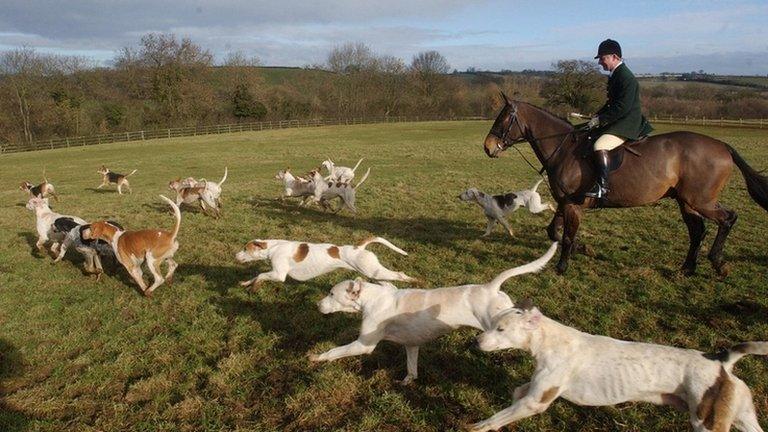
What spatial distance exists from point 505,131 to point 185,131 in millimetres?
47818

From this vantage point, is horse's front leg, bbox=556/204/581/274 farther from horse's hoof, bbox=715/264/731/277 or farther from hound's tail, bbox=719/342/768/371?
hound's tail, bbox=719/342/768/371

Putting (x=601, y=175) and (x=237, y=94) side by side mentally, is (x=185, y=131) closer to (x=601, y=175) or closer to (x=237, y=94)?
(x=237, y=94)

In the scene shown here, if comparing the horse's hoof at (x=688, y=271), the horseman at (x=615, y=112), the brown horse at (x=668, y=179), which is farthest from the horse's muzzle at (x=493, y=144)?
the horse's hoof at (x=688, y=271)

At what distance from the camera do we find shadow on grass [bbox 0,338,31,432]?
4.00 m

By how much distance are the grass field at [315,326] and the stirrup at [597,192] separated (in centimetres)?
112

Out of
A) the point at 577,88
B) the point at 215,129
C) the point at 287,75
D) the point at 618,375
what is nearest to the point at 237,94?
the point at 215,129

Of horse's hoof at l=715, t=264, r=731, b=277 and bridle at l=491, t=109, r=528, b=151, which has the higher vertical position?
bridle at l=491, t=109, r=528, b=151

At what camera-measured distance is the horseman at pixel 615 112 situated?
677 centimetres

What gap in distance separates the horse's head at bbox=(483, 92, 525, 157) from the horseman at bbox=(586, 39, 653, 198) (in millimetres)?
1325

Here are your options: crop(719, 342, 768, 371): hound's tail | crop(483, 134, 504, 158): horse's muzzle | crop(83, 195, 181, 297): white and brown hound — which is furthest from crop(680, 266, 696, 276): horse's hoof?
crop(83, 195, 181, 297): white and brown hound

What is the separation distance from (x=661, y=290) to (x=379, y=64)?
2638 inches

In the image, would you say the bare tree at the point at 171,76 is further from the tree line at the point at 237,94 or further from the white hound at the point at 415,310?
the white hound at the point at 415,310

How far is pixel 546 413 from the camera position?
394 cm

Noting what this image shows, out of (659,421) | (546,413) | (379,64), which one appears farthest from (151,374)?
(379,64)
